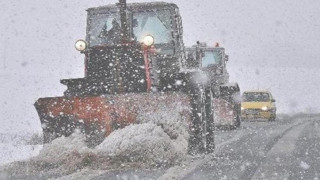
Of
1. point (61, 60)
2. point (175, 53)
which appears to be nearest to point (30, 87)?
point (175, 53)

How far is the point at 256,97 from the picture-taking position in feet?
82.6

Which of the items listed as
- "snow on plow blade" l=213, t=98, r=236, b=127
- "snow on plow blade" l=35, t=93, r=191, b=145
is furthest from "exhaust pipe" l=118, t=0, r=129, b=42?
"snow on plow blade" l=213, t=98, r=236, b=127

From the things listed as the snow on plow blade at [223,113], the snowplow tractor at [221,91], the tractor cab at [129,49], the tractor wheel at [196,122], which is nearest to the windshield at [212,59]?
the snowplow tractor at [221,91]

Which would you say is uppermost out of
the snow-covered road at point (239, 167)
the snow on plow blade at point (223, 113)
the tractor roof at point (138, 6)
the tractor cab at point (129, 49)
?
the tractor roof at point (138, 6)

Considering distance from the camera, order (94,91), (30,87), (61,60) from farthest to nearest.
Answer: (61,60)
(30,87)
(94,91)

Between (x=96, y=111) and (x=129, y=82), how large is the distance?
0.94 metres

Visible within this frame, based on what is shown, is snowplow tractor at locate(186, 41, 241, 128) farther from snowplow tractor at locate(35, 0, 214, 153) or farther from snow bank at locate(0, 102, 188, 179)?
snow bank at locate(0, 102, 188, 179)

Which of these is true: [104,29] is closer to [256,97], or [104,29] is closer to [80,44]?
[80,44]

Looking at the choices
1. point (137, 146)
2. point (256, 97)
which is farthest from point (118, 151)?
point (256, 97)

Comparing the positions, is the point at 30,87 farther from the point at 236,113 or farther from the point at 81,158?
the point at 81,158

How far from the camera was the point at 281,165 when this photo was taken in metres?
8.29

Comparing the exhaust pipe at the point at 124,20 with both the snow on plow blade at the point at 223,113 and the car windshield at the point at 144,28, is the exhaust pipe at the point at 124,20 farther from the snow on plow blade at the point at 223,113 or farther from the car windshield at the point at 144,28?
the snow on plow blade at the point at 223,113

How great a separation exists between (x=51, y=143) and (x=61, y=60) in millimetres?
120642

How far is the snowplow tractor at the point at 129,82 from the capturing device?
27.8 feet
